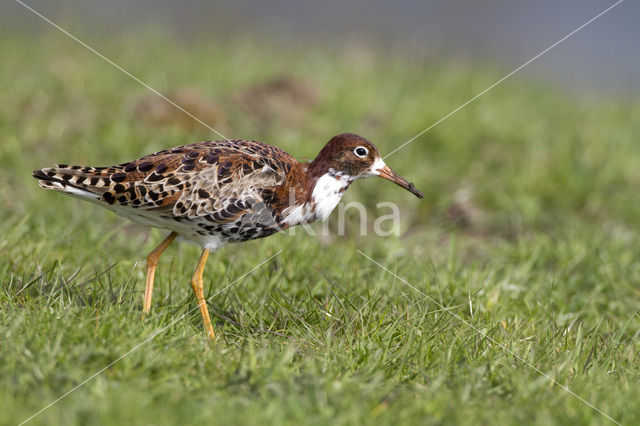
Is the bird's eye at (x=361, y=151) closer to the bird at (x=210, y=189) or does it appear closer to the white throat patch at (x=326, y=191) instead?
the bird at (x=210, y=189)

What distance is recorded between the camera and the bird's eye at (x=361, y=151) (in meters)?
5.37

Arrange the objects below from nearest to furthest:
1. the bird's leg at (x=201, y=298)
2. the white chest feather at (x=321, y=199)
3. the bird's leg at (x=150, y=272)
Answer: the bird's leg at (x=201, y=298)
the bird's leg at (x=150, y=272)
the white chest feather at (x=321, y=199)

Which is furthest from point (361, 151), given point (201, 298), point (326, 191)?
point (201, 298)

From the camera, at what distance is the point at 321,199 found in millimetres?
5344

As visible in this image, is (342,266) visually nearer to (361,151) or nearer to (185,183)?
(361,151)

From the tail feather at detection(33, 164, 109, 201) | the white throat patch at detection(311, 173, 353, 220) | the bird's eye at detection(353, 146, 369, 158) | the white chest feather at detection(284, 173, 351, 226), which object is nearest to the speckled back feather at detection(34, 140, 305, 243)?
the tail feather at detection(33, 164, 109, 201)

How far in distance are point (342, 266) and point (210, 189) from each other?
1679 millimetres

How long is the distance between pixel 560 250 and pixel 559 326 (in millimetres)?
1684

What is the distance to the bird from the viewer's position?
196 inches

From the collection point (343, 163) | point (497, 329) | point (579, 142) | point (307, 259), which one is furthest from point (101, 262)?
point (579, 142)

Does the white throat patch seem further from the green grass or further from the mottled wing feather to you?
the green grass

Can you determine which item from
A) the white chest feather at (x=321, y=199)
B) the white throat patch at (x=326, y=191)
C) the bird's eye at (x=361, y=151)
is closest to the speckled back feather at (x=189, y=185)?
the white chest feather at (x=321, y=199)

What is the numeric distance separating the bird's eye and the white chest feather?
191mm

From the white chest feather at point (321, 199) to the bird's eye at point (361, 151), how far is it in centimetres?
19
